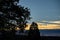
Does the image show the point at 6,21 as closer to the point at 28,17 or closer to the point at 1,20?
the point at 1,20

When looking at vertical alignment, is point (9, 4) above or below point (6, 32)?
above

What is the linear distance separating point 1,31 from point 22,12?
3.90 ft

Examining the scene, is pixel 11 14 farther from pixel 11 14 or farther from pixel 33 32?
pixel 33 32

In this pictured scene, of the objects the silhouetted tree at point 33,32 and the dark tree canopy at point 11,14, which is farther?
the silhouetted tree at point 33,32

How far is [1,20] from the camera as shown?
8578mm

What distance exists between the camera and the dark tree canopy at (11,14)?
8.65 m

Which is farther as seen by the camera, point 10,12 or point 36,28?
point 36,28

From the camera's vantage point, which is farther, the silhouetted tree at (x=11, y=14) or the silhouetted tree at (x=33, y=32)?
the silhouetted tree at (x=33, y=32)

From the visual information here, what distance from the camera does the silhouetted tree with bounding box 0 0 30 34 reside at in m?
8.65

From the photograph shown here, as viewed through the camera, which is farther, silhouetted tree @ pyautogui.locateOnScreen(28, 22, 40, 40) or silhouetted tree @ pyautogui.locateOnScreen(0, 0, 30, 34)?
silhouetted tree @ pyautogui.locateOnScreen(28, 22, 40, 40)

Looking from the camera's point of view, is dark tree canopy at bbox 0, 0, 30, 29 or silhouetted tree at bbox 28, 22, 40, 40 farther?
silhouetted tree at bbox 28, 22, 40, 40

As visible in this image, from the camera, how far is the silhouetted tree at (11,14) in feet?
28.4

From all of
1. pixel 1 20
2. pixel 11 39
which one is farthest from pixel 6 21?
pixel 11 39

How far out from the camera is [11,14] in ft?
29.2
